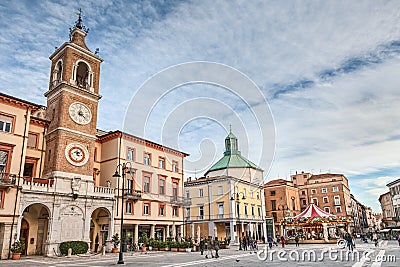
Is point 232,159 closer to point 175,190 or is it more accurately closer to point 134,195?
point 175,190

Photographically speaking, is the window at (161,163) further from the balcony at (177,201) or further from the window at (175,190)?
the balcony at (177,201)

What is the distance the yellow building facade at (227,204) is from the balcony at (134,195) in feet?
45.8

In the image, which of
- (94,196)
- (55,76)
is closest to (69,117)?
(55,76)

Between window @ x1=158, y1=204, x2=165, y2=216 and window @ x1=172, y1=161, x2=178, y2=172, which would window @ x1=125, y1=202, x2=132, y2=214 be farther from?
window @ x1=172, y1=161, x2=178, y2=172

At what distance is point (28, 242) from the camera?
94.1 feet

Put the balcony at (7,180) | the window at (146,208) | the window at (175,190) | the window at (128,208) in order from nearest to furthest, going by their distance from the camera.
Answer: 1. the balcony at (7,180)
2. the window at (128,208)
3. the window at (146,208)
4. the window at (175,190)

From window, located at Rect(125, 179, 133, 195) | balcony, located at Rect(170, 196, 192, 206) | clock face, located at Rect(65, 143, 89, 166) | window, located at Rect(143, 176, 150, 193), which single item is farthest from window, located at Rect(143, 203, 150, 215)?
clock face, located at Rect(65, 143, 89, 166)

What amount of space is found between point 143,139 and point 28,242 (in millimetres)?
16273

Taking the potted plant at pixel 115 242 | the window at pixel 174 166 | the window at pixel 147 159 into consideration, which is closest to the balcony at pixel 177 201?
the window at pixel 174 166

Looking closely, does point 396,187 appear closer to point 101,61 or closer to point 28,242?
point 101,61

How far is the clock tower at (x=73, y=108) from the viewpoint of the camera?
29.9 meters

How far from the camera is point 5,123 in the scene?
26.2 metres

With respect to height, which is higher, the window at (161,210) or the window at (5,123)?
the window at (5,123)

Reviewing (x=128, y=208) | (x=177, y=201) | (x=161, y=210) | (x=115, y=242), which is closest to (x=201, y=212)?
(x=177, y=201)
